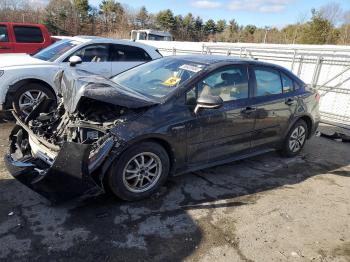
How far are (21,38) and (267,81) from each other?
27.9 ft

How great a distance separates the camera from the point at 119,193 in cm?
372

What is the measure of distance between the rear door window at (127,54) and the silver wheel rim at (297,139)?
14.7 feet

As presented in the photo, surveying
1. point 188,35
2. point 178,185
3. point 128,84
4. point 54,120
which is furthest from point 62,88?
point 188,35

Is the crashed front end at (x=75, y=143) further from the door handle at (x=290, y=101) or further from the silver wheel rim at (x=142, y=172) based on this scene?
the door handle at (x=290, y=101)

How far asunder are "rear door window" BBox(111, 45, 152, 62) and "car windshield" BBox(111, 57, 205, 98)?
3.45m

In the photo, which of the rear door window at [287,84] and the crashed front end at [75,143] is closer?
the crashed front end at [75,143]

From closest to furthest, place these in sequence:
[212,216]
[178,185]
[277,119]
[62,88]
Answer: [212,216] → [62,88] → [178,185] → [277,119]

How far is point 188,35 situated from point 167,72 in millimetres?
51404

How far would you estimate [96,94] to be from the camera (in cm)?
348

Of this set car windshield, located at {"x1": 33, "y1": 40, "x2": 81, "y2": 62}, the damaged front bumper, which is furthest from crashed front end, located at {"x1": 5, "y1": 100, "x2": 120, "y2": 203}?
car windshield, located at {"x1": 33, "y1": 40, "x2": 81, "y2": 62}

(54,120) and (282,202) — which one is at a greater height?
(54,120)

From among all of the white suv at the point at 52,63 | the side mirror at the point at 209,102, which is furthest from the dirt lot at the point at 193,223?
the white suv at the point at 52,63

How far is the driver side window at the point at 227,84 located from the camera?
167 inches

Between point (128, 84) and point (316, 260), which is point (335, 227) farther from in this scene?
point (128, 84)
